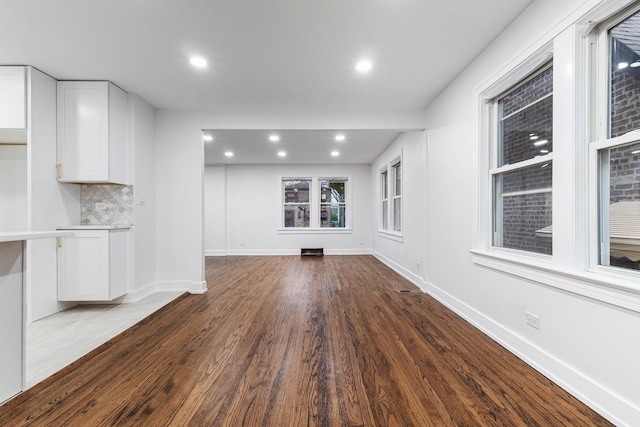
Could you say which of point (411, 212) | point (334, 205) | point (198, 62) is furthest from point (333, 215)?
point (198, 62)

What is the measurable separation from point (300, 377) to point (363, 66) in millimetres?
2739

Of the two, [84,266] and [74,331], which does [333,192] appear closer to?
[84,266]

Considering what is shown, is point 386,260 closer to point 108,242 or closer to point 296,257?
point 296,257

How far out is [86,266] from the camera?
2957 millimetres

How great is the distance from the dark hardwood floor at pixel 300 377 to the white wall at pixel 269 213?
447cm

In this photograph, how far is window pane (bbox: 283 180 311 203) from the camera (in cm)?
761

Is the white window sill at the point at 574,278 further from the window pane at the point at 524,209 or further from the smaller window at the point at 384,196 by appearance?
the smaller window at the point at 384,196

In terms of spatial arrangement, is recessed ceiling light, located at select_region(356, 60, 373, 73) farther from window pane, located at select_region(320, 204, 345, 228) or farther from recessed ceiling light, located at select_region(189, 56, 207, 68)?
window pane, located at select_region(320, 204, 345, 228)

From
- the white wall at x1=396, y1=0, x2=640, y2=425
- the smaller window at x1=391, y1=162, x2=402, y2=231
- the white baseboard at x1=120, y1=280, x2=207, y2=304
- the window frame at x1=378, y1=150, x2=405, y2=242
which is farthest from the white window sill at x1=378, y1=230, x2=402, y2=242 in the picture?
the white baseboard at x1=120, y1=280, x2=207, y2=304

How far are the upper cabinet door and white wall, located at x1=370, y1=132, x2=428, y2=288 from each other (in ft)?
14.9

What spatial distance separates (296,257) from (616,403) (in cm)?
603

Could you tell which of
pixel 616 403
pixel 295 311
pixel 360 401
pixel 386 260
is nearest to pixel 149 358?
pixel 295 311

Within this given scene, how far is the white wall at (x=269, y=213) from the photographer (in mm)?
7391

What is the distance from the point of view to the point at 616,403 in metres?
1.35
